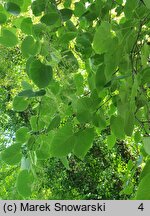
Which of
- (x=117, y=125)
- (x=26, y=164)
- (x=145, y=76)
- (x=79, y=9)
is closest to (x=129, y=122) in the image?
(x=145, y=76)

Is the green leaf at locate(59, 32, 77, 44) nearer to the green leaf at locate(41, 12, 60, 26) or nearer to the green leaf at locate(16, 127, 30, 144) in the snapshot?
the green leaf at locate(41, 12, 60, 26)

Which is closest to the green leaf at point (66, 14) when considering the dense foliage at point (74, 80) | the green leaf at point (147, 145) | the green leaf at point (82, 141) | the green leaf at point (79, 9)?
the dense foliage at point (74, 80)

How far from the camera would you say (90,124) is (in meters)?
0.66

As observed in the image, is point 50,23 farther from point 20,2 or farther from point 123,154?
point 123,154

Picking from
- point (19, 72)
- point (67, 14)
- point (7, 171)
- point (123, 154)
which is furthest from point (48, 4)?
point (19, 72)

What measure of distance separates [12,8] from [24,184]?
288 millimetres

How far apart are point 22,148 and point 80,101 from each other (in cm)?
17

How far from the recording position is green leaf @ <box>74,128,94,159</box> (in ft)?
2.01

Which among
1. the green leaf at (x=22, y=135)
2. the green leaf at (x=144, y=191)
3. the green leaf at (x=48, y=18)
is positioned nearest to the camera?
the green leaf at (x=144, y=191)

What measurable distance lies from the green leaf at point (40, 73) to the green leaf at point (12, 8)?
13 centimetres

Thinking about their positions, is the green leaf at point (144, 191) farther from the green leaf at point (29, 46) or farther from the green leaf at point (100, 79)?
the green leaf at point (29, 46)

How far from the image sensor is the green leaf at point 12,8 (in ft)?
2.25

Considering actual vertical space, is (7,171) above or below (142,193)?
above

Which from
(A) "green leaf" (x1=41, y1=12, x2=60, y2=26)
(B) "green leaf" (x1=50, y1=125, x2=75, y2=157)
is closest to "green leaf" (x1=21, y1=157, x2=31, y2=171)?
(B) "green leaf" (x1=50, y1=125, x2=75, y2=157)
